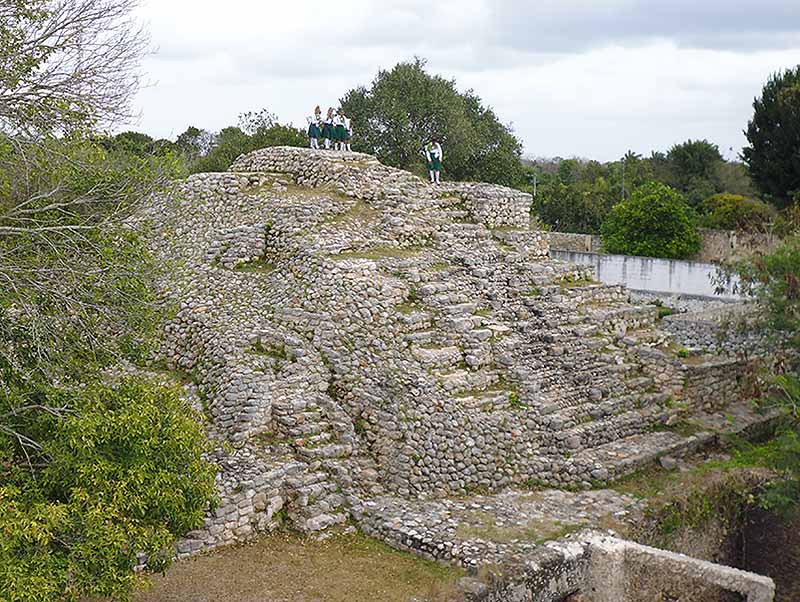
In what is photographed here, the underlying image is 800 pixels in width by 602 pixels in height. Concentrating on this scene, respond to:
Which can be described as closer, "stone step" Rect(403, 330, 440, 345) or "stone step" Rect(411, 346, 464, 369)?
"stone step" Rect(411, 346, 464, 369)

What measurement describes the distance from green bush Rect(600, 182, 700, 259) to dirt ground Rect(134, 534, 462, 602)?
23094mm

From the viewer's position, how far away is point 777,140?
1209 inches

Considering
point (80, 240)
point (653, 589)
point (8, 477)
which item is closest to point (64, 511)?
point (8, 477)

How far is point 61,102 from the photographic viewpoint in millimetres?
9102

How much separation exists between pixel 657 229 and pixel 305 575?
2466cm

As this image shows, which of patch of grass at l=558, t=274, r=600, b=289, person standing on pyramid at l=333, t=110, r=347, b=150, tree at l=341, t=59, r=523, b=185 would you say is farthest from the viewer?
tree at l=341, t=59, r=523, b=185

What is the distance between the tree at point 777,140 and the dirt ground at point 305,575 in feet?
77.4

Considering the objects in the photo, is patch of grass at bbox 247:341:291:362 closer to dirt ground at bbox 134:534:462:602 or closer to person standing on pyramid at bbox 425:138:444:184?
dirt ground at bbox 134:534:462:602

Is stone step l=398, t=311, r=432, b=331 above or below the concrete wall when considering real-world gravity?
above

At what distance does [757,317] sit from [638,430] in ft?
8.86

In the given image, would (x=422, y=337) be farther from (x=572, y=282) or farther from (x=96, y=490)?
(x=96, y=490)

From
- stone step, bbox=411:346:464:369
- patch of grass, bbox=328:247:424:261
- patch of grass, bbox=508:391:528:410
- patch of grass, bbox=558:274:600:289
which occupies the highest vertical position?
patch of grass, bbox=328:247:424:261

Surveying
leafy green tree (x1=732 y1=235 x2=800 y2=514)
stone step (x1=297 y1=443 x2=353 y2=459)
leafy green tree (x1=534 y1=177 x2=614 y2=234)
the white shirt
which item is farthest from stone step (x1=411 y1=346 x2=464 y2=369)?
leafy green tree (x1=534 y1=177 x2=614 y2=234)

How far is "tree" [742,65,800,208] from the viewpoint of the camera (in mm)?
30219
